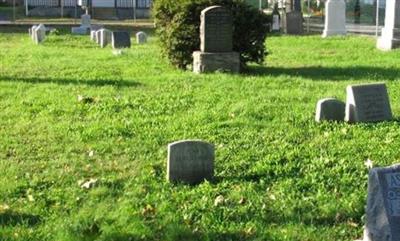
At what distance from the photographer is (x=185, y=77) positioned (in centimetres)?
1315

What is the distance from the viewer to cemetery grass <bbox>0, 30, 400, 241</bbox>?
212 inches

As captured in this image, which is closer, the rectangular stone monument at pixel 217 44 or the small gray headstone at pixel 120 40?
the rectangular stone monument at pixel 217 44

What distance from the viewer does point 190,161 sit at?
629cm

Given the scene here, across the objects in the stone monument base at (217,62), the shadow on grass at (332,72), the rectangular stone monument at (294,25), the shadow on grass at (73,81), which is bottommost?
the shadow on grass at (73,81)

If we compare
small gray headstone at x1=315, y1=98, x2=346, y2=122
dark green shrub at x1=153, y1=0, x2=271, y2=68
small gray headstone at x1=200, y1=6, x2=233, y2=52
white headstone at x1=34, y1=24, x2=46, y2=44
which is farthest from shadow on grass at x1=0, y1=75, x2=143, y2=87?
white headstone at x1=34, y1=24, x2=46, y2=44


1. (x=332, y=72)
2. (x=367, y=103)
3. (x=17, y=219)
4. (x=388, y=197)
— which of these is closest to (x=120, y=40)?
(x=332, y=72)

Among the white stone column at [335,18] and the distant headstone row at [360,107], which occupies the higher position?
the white stone column at [335,18]

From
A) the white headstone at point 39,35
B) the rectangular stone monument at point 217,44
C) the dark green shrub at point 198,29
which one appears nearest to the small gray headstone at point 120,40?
the white headstone at point 39,35

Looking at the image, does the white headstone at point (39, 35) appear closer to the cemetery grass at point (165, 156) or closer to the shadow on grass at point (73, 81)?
the cemetery grass at point (165, 156)

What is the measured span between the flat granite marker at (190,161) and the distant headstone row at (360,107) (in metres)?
2.75

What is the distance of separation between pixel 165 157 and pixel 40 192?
1.51 m

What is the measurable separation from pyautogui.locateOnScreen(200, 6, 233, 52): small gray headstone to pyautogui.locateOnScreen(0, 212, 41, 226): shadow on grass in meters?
8.64

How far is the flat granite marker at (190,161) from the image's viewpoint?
6242 millimetres

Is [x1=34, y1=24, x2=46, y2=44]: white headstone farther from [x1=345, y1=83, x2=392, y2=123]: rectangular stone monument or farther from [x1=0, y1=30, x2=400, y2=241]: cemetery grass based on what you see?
[x1=345, y1=83, x2=392, y2=123]: rectangular stone monument
